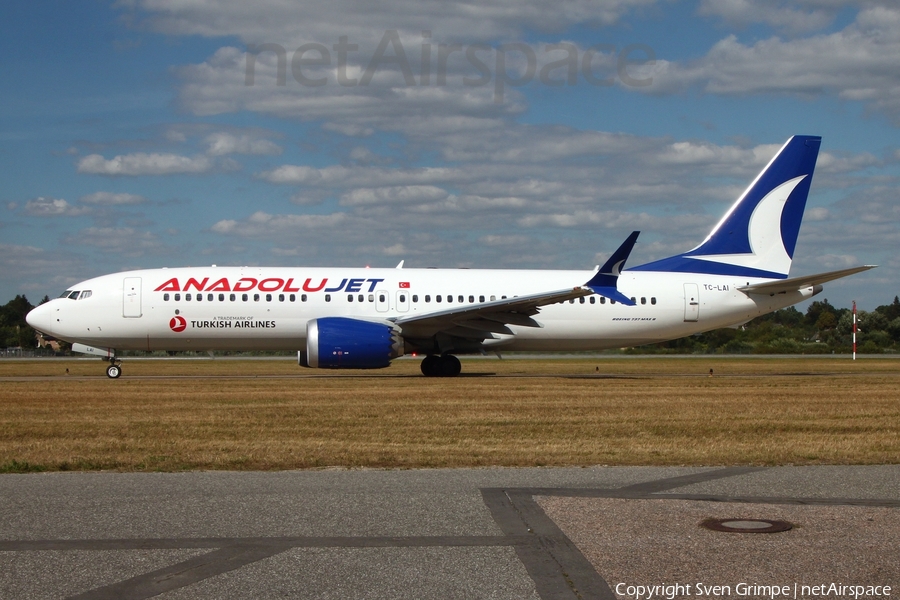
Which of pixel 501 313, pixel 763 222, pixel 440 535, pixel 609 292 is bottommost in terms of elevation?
pixel 440 535

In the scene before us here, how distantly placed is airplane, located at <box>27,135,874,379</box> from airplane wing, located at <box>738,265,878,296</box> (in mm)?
62

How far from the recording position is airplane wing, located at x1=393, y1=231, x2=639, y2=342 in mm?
27312

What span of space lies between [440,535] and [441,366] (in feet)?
75.9

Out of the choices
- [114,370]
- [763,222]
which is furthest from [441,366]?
[763,222]

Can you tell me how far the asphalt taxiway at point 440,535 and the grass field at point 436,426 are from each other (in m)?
1.38

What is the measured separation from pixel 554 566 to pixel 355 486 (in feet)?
11.1

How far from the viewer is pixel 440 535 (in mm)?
6953

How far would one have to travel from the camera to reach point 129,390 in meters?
23.2

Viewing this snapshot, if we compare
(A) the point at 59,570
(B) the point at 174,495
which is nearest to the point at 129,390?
(B) the point at 174,495

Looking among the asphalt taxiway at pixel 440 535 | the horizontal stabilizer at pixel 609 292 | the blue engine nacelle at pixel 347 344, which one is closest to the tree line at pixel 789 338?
the horizontal stabilizer at pixel 609 292

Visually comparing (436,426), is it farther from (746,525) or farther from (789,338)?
(789,338)

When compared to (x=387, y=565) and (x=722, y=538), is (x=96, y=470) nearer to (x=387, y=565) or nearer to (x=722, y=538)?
(x=387, y=565)

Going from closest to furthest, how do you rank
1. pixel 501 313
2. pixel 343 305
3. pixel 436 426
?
pixel 436 426 → pixel 501 313 → pixel 343 305

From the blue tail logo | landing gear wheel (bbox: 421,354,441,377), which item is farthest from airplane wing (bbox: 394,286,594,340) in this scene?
the blue tail logo
